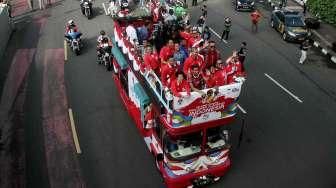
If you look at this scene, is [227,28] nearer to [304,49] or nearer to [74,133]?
[304,49]

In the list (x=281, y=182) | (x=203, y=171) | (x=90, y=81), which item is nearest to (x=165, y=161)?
(x=203, y=171)

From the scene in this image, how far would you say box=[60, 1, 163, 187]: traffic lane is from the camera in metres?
14.4

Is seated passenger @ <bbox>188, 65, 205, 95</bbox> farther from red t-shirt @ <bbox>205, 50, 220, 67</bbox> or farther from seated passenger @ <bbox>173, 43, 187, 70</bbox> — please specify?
red t-shirt @ <bbox>205, 50, 220, 67</bbox>

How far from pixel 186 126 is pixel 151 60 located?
321 cm

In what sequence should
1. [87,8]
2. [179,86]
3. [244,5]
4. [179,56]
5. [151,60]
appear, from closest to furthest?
[179,86]
[151,60]
[179,56]
[87,8]
[244,5]

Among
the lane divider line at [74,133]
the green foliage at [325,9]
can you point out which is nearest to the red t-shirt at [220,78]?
the lane divider line at [74,133]

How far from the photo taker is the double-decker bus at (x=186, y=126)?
11.2 metres

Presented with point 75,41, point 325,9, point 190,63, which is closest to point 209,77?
point 190,63

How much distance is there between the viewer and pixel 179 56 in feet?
45.7

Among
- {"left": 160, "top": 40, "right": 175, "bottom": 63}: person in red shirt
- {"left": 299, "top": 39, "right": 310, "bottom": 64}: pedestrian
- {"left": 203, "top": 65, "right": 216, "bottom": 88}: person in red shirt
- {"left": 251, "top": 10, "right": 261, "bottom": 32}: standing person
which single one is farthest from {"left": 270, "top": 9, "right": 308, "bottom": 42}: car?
{"left": 203, "top": 65, "right": 216, "bottom": 88}: person in red shirt

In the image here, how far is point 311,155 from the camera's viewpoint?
51.6 ft

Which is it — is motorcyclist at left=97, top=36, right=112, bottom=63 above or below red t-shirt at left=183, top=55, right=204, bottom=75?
below

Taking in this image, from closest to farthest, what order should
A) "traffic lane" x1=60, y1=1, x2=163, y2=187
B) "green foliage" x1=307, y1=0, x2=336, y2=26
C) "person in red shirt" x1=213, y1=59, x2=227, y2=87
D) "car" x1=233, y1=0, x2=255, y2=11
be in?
1. "person in red shirt" x1=213, y1=59, x2=227, y2=87
2. "traffic lane" x1=60, y1=1, x2=163, y2=187
3. "green foliage" x1=307, y1=0, x2=336, y2=26
4. "car" x1=233, y1=0, x2=255, y2=11

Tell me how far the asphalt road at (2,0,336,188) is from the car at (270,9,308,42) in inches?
25.4
